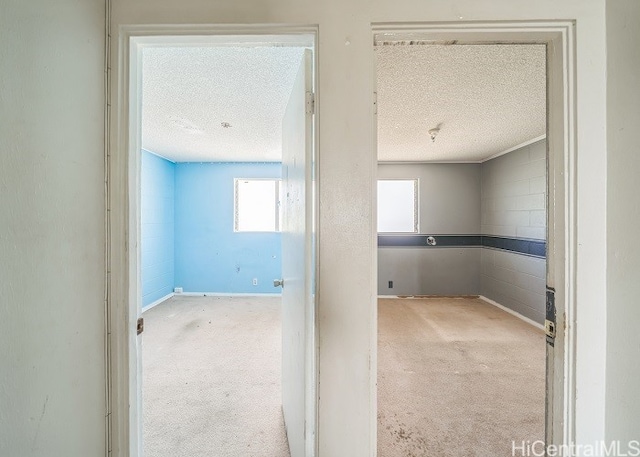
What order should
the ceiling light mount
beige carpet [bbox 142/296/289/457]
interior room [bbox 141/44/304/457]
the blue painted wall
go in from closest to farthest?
1. beige carpet [bbox 142/296/289/457]
2. interior room [bbox 141/44/304/457]
3. the ceiling light mount
4. the blue painted wall

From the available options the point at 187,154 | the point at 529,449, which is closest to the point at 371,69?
the point at 529,449

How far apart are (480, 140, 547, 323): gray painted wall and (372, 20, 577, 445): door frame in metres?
3.12

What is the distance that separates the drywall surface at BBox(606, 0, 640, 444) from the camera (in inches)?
34.5

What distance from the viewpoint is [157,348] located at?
281 centimetres

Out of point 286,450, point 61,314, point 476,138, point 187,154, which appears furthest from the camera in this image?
point 187,154

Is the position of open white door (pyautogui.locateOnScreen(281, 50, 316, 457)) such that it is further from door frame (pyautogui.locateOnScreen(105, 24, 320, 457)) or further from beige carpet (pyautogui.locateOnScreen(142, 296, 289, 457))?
beige carpet (pyautogui.locateOnScreen(142, 296, 289, 457))

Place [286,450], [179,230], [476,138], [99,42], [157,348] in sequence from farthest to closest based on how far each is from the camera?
[179,230]
[476,138]
[157,348]
[286,450]
[99,42]

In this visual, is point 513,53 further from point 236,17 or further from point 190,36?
point 190,36

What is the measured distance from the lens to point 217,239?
16.0ft

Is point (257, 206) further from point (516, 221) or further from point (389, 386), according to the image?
point (516, 221)

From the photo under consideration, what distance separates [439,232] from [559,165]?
4070 mm

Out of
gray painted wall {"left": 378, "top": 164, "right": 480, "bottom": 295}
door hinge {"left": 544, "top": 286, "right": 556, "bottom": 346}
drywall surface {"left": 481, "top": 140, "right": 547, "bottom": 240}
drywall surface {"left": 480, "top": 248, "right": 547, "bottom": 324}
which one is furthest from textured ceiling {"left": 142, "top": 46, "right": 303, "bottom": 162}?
drywall surface {"left": 480, "top": 248, "right": 547, "bottom": 324}

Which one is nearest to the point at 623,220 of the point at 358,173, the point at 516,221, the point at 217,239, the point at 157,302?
the point at 358,173

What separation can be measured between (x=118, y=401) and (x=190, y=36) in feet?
4.42
